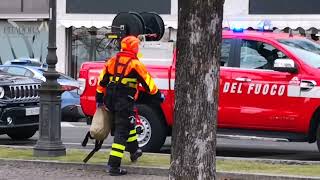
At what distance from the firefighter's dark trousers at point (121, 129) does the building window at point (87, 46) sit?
18.2 metres

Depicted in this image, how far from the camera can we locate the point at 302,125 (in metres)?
9.48

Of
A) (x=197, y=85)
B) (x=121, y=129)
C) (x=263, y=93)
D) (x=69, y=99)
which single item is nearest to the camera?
(x=197, y=85)

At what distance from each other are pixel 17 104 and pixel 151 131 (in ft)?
8.74

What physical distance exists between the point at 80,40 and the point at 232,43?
17.9 metres

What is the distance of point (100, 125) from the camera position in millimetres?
8367

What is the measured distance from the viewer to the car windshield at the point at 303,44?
398 inches

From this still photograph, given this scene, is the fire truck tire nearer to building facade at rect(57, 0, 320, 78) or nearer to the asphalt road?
the asphalt road

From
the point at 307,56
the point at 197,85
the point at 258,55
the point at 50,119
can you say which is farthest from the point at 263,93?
the point at 197,85

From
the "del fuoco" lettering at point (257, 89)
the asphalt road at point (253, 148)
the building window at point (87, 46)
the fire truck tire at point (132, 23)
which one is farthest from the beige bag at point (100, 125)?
the building window at point (87, 46)

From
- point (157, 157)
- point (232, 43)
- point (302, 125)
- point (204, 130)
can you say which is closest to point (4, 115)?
point (157, 157)

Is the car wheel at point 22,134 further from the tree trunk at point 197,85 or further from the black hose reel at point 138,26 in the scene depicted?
the tree trunk at point 197,85

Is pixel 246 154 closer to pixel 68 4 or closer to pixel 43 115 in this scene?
pixel 43 115

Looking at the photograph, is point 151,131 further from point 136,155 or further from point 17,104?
point 17,104

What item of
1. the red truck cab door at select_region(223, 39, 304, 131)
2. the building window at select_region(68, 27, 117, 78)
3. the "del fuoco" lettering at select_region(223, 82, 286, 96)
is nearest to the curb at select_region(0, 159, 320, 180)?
the red truck cab door at select_region(223, 39, 304, 131)
